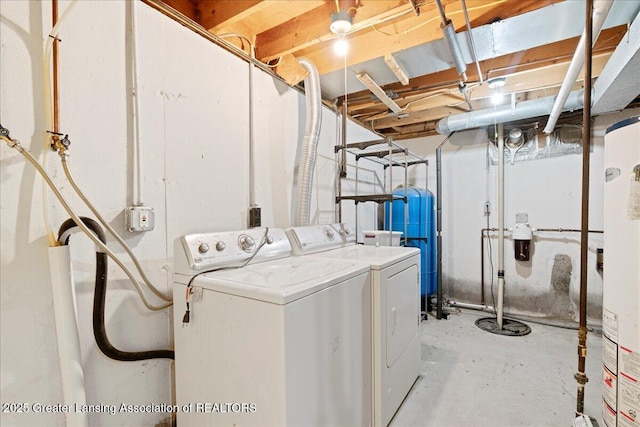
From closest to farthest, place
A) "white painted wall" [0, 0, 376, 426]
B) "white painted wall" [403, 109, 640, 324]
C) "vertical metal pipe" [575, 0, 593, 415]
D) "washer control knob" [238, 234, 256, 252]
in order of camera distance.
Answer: "white painted wall" [0, 0, 376, 426] → "vertical metal pipe" [575, 0, 593, 415] → "washer control knob" [238, 234, 256, 252] → "white painted wall" [403, 109, 640, 324]

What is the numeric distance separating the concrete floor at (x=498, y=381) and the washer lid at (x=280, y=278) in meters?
1.04

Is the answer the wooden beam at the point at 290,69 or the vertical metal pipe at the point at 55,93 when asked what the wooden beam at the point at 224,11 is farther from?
the vertical metal pipe at the point at 55,93

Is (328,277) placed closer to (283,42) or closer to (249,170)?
(249,170)

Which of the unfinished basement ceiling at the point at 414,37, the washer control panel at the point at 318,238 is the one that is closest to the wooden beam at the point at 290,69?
the unfinished basement ceiling at the point at 414,37

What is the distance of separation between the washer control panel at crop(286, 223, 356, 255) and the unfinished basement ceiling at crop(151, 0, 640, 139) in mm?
1149

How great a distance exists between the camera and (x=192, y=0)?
6.09 ft

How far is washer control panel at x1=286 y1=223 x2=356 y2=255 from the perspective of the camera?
6.11 feet

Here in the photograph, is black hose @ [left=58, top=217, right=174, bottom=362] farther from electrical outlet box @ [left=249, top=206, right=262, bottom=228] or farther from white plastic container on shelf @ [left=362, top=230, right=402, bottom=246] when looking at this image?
white plastic container on shelf @ [left=362, top=230, right=402, bottom=246]

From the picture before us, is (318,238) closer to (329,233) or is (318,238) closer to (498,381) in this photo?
(329,233)

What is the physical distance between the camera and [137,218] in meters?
1.33

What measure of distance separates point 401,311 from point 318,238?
69 cm

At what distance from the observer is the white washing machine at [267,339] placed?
41.6 inches

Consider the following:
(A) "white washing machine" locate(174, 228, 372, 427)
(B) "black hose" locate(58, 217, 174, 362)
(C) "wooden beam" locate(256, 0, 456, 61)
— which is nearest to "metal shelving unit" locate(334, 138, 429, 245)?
(C) "wooden beam" locate(256, 0, 456, 61)

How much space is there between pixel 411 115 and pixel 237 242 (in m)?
2.78
